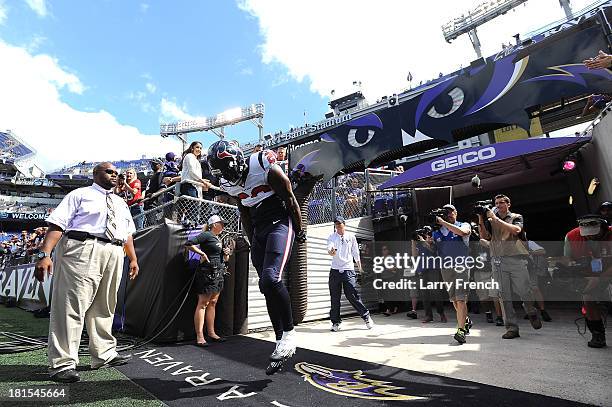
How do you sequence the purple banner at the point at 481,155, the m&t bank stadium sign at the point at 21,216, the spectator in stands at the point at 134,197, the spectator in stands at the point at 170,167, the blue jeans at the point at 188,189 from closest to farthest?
the blue jeans at the point at 188,189 → the spectator in stands at the point at 134,197 → the spectator in stands at the point at 170,167 → the purple banner at the point at 481,155 → the m&t bank stadium sign at the point at 21,216

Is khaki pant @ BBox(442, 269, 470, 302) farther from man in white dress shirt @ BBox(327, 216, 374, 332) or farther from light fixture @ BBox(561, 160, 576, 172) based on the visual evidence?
light fixture @ BBox(561, 160, 576, 172)

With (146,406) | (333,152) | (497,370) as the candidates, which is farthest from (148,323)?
(333,152)

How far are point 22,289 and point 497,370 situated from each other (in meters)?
11.4

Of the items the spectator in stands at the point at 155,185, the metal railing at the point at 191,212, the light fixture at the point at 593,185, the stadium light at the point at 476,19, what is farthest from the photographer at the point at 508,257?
the stadium light at the point at 476,19

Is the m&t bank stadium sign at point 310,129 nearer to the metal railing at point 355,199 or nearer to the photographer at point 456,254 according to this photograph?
the metal railing at point 355,199

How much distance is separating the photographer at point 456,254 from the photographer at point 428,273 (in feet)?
5.89

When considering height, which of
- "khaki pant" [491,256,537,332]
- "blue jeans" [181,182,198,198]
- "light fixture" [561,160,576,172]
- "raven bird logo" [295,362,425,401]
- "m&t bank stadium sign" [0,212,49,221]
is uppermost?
"m&t bank stadium sign" [0,212,49,221]

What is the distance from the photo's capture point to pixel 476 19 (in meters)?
40.8

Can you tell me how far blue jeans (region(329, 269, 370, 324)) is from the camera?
5.58 m

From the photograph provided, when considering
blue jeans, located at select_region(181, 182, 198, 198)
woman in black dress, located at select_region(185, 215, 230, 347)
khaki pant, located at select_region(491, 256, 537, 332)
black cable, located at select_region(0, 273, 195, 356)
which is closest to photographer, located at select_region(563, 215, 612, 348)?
khaki pant, located at select_region(491, 256, 537, 332)

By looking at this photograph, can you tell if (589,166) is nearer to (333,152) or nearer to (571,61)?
(571,61)

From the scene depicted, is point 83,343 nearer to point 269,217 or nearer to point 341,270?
point 269,217

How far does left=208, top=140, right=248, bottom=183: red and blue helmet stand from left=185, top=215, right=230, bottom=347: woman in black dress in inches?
72.9

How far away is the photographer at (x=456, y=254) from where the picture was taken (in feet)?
13.8
